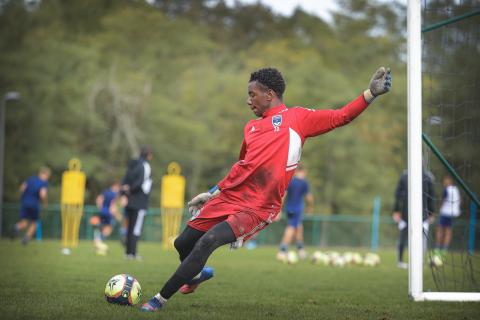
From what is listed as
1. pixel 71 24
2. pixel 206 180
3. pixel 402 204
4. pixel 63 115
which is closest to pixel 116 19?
pixel 71 24

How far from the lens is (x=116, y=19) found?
4259 centimetres

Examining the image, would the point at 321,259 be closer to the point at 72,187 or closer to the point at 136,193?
the point at 136,193

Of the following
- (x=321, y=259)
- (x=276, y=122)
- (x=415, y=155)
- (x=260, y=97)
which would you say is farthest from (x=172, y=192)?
(x=276, y=122)

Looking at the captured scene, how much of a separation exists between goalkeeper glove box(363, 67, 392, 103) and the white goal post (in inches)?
75.5

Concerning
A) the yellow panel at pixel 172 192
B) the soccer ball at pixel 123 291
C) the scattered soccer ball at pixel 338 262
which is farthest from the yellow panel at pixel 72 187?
the soccer ball at pixel 123 291

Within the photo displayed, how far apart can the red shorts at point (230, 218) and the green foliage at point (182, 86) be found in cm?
3294

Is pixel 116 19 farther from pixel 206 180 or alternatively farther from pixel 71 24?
pixel 206 180

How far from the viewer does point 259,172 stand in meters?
6.24

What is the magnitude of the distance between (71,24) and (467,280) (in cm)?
3869

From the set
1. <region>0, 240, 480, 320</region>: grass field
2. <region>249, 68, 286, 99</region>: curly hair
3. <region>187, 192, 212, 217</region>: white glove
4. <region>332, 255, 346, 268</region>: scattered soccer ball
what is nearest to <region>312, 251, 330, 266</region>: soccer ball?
<region>332, 255, 346, 268</region>: scattered soccer ball

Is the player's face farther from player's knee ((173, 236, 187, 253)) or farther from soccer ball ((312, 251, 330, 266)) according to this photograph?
soccer ball ((312, 251, 330, 266))

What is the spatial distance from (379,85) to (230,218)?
5.61 feet

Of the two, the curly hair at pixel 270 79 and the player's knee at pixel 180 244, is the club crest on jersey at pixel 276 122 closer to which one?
the curly hair at pixel 270 79

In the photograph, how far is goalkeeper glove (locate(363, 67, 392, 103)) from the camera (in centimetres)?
614
